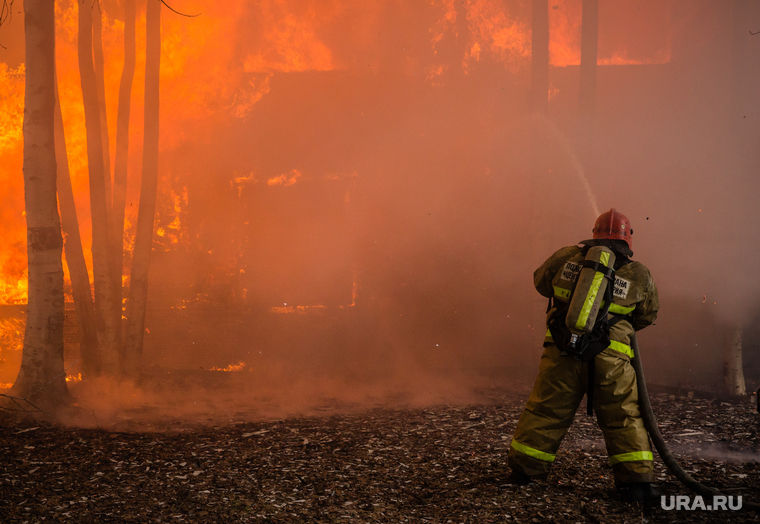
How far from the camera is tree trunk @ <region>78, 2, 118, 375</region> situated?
6.28m

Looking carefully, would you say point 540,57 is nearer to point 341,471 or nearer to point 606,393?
point 606,393

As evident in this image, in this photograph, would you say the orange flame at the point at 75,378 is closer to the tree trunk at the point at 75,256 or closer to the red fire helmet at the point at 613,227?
the tree trunk at the point at 75,256

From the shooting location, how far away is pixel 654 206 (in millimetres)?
7777

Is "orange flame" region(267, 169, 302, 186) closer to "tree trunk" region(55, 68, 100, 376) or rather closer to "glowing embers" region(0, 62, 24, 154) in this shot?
Result: "tree trunk" region(55, 68, 100, 376)

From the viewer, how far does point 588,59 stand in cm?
736

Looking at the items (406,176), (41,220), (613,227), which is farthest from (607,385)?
(406,176)

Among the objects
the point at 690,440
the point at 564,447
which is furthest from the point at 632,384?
the point at 690,440

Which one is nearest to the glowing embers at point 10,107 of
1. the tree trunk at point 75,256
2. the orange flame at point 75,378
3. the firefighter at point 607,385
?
the tree trunk at point 75,256

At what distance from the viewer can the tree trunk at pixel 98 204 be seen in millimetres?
6281

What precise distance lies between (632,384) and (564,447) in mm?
1199

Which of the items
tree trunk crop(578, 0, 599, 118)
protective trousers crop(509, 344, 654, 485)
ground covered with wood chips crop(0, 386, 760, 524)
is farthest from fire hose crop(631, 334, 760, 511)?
tree trunk crop(578, 0, 599, 118)

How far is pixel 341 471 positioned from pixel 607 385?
1.85 metres

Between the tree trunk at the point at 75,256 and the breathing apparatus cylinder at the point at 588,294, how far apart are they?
5.44 metres

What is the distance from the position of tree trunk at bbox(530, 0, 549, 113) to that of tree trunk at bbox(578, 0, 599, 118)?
1.52ft
